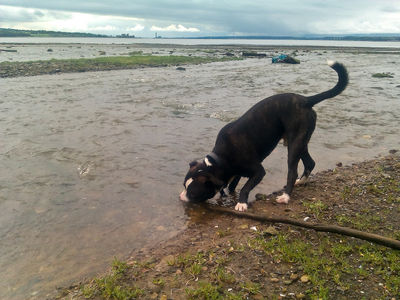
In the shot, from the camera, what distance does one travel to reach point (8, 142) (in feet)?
32.6

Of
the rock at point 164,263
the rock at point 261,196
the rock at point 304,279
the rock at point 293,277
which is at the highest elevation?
the rock at point 304,279

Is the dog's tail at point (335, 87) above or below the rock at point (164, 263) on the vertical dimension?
above

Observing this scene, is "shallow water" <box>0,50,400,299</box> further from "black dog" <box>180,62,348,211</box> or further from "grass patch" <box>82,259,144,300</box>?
"black dog" <box>180,62,348,211</box>

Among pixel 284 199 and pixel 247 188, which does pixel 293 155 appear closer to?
pixel 284 199

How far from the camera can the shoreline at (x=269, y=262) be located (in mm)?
3852

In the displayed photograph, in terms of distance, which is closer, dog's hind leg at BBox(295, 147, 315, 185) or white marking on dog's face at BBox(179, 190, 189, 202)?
white marking on dog's face at BBox(179, 190, 189, 202)

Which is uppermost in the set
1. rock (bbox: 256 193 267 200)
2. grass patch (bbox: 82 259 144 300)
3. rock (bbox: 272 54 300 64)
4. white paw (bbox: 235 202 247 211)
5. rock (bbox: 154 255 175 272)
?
rock (bbox: 272 54 300 64)

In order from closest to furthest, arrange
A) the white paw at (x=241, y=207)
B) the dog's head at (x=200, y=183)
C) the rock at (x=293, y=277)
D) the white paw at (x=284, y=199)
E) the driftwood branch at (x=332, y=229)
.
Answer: the rock at (x=293, y=277) < the driftwood branch at (x=332, y=229) < the white paw at (x=241, y=207) < the white paw at (x=284, y=199) < the dog's head at (x=200, y=183)

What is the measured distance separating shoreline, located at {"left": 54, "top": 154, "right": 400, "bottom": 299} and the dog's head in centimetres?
61

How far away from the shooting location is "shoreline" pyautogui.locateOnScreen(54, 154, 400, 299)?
3852 mm

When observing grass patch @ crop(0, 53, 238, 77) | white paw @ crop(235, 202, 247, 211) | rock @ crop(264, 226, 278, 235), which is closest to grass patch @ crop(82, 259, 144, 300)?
rock @ crop(264, 226, 278, 235)

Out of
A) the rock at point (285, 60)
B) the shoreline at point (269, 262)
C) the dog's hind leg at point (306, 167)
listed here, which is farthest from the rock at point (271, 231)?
the rock at point (285, 60)

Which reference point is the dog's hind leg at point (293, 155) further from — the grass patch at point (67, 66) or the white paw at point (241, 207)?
the grass patch at point (67, 66)

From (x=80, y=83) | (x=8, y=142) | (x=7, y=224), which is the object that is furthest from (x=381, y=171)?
(x=80, y=83)
